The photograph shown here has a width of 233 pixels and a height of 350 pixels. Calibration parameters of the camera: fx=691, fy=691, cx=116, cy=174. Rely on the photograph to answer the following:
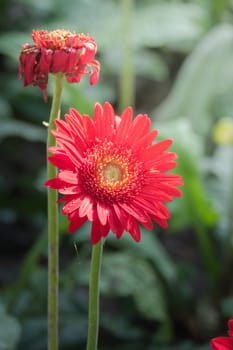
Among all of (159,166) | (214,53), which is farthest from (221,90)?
(159,166)

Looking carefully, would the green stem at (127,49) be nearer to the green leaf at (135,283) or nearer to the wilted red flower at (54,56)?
the green leaf at (135,283)

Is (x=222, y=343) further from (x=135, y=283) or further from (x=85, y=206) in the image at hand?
(x=135, y=283)

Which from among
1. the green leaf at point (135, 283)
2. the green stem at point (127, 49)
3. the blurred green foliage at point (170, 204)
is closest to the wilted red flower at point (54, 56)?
the blurred green foliage at point (170, 204)

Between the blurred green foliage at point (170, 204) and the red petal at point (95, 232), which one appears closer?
the red petal at point (95, 232)

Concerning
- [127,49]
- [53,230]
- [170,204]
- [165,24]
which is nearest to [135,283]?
[170,204]

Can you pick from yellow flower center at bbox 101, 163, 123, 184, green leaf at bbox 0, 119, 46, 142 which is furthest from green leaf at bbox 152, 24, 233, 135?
yellow flower center at bbox 101, 163, 123, 184
